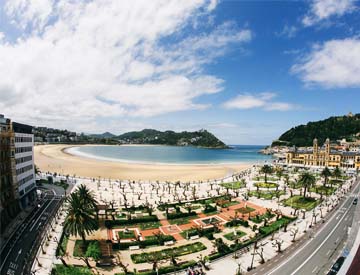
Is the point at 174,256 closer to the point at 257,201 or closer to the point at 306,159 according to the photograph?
the point at 257,201

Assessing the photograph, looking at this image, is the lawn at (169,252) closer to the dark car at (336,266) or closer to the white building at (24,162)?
the dark car at (336,266)

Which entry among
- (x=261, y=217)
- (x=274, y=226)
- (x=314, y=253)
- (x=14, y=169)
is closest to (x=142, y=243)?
(x=274, y=226)

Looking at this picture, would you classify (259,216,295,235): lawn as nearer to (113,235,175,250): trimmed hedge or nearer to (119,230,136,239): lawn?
(113,235,175,250): trimmed hedge

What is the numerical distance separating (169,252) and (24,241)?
2185 centimetres

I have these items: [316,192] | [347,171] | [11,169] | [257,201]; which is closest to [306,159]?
[347,171]

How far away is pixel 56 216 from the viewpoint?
46938 mm

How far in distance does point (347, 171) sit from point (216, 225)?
304 feet

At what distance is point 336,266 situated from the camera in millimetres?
30797

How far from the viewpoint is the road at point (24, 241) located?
30.2m

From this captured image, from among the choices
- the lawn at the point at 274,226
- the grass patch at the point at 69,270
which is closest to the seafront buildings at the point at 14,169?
the grass patch at the point at 69,270

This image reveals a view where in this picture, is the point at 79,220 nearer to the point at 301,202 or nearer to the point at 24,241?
the point at 24,241

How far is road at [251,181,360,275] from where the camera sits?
100ft

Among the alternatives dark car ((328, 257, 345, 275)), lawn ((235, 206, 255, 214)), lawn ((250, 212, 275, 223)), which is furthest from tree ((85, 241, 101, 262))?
lawn ((235, 206, 255, 214))

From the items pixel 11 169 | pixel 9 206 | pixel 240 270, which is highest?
pixel 11 169
